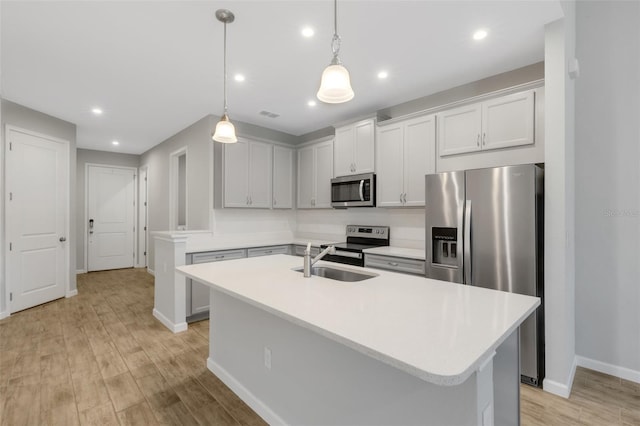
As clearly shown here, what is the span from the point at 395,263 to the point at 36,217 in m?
4.84

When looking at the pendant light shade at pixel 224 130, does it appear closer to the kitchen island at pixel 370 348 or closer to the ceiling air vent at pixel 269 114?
the kitchen island at pixel 370 348

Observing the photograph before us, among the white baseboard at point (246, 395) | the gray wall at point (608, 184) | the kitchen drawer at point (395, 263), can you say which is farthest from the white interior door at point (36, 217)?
the gray wall at point (608, 184)

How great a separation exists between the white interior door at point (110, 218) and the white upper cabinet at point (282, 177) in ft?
14.5

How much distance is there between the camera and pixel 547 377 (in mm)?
2260

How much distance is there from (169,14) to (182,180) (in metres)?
3.75

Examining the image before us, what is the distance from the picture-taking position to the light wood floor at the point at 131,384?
1.99 metres

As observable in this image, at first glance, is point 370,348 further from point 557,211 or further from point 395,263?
point 395,263

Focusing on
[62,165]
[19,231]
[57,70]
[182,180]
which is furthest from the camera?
[182,180]

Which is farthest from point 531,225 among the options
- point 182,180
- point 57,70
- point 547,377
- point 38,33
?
point 182,180

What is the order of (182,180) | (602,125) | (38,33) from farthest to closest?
(182,180), (602,125), (38,33)

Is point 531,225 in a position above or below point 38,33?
below

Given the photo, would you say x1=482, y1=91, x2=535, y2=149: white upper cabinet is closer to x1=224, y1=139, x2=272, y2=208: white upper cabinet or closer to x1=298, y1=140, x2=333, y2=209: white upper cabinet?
x1=298, y1=140, x2=333, y2=209: white upper cabinet

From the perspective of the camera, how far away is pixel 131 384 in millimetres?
2361

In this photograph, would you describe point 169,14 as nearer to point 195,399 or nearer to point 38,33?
point 38,33
